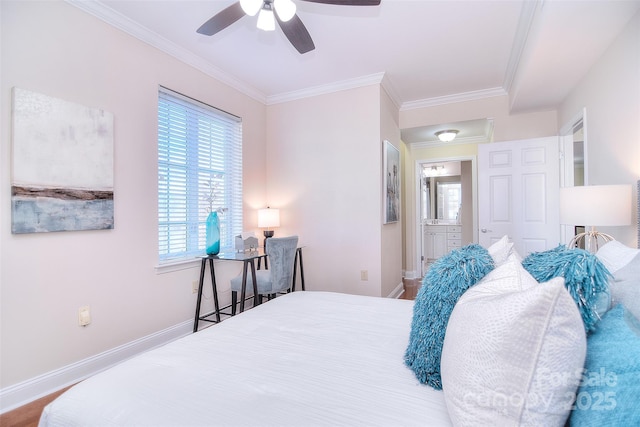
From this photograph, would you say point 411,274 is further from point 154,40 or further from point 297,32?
point 154,40

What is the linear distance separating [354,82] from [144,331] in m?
3.22

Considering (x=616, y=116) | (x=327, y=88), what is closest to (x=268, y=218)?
(x=327, y=88)

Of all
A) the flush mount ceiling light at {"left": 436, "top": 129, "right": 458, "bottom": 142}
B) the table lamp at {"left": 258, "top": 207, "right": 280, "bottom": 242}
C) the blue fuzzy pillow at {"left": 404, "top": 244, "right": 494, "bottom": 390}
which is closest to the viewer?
the blue fuzzy pillow at {"left": 404, "top": 244, "right": 494, "bottom": 390}

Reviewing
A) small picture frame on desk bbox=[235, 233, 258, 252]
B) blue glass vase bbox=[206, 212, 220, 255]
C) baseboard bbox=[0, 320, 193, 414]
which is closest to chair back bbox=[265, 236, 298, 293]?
small picture frame on desk bbox=[235, 233, 258, 252]

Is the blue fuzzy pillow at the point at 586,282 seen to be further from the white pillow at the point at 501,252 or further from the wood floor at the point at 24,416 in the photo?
the wood floor at the point at 24,416

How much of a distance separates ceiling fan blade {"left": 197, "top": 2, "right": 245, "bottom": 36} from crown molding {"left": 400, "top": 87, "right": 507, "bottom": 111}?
2917 mm

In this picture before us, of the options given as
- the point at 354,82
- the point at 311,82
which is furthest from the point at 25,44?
the point at 354,82

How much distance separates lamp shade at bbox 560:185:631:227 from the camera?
6.18 ft

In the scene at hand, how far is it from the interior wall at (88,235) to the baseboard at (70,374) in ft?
0.13

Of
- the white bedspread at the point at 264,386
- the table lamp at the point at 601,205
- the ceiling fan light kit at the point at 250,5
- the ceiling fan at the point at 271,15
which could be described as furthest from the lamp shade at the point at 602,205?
the ceiling fan light kit at the point at 250,5

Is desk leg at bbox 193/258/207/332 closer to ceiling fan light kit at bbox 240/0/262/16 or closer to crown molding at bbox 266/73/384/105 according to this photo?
ceiling fan light kit at bbox 240/0/262/16

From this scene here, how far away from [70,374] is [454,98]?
4654 millimetres

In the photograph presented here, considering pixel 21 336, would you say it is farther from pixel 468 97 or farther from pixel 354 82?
pixel 468 97

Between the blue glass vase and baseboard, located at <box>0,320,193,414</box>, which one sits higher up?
the blue glass vase
